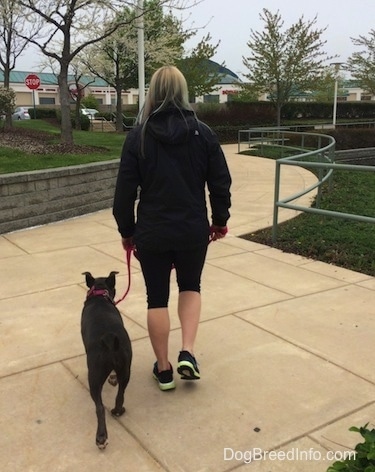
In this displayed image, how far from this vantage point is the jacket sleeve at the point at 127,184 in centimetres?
266

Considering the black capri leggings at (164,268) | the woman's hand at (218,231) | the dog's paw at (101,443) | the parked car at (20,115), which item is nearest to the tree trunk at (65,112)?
the woman's hand at (218,231)

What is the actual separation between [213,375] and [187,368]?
324mm

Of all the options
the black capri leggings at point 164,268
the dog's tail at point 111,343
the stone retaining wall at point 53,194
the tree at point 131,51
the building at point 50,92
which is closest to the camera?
the dog's tail at point 111,343

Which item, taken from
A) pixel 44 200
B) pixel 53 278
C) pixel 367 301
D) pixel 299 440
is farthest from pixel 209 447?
pixel 44 200

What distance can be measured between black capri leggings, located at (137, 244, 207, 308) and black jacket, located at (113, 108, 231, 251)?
70mm

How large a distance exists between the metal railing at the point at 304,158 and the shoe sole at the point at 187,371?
9.82 ft

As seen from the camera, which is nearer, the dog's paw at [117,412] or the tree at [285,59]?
the dog's paw at [117,412]

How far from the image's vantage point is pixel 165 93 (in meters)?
2.68

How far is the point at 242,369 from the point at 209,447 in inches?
32.2

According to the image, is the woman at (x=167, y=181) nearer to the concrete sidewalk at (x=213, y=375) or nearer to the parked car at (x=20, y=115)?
the concrete sidewalk at (x=213, y=375)

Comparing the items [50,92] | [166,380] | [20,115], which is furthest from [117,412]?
[50,92]

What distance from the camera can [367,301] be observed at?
434 cm

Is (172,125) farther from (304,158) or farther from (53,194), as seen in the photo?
(304,158)

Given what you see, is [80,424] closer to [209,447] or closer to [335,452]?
[209,447]
